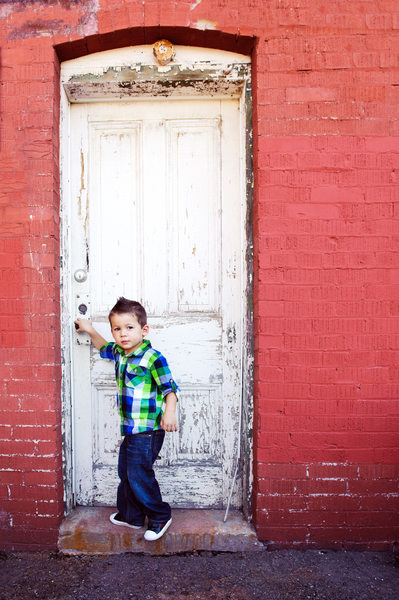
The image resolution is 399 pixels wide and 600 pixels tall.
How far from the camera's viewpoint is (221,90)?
295 cm

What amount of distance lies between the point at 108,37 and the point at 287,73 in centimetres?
109

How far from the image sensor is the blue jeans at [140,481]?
8.82 feet

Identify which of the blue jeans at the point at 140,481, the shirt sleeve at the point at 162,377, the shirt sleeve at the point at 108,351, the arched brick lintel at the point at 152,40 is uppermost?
the arched brick lintel at the point at 152,40

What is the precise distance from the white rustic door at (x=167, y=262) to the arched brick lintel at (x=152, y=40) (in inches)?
12.9

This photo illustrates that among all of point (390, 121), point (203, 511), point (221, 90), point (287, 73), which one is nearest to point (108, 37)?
point (221, 90)

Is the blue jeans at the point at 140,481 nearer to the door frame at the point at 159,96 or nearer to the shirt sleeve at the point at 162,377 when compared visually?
the shirt sleeve at the point at 162,377

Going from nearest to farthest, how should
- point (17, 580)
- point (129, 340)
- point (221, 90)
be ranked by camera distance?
point (17, 580) < point (129, 340) < point (221, 90)

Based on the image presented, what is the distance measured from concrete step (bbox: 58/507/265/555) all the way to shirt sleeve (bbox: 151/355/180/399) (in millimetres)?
897

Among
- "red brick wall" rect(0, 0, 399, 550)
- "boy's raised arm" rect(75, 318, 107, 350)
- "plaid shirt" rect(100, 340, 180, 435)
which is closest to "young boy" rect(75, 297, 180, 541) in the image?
"plaid shirt" rect(100, 340, 180, 435)

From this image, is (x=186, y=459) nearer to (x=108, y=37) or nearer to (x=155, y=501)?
(x=155, y=501)

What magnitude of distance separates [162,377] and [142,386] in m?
0.14

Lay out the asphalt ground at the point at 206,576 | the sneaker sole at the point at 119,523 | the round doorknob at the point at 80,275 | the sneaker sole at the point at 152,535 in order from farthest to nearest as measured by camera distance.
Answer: the round doorknob at the point at 80,275
the sneaker sole at the point at 119,523
the sneaker sole at the point at 152,535
the asphalt ground at the point at 206,576

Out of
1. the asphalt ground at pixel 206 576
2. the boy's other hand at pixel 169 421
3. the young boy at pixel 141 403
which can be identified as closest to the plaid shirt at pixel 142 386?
the young boy at pixel 141 403

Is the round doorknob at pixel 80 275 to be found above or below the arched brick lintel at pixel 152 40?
below
